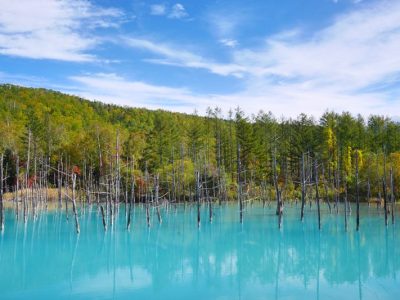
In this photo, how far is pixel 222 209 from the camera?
43.3 metres

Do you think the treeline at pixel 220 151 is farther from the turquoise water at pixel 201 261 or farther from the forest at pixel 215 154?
the turquoise water at pixel 201 261

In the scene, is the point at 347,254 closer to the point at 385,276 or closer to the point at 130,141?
the point at 385,276

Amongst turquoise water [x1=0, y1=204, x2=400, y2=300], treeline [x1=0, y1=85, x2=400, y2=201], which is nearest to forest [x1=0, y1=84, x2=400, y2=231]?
treeline [x1=0, y1=85, x2=400, y2=201]

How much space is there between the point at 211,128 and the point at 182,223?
3477 cm

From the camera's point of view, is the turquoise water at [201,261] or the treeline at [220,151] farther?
the treeline at [220,151]

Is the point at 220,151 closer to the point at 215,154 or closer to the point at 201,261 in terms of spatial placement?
the point at 215,154

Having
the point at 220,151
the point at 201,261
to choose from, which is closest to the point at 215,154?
the point at 220,151

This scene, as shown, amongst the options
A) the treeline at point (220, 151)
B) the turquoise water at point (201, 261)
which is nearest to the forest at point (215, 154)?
the treeline at point (220, 151)

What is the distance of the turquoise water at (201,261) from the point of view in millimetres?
14461

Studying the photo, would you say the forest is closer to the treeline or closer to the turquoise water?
the treeline

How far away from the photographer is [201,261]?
19.5m

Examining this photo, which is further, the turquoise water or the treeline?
the treeline

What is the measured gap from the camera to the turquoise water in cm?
1446

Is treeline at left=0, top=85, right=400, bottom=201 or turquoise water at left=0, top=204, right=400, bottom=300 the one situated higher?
treeline at left=0, top=85, right=400, bottom=201
